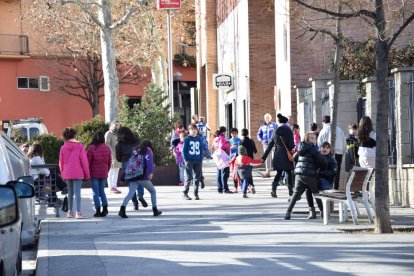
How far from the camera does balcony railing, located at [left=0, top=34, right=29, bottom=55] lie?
58.7m

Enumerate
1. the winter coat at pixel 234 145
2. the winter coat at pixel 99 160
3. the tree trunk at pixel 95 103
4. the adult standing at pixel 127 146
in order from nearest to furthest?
the winter coat at pixel 99 160 < the adult standing at pixel 127 146 < the winter coat at pixel 234 145 < the tree trunk at pixel 95 103

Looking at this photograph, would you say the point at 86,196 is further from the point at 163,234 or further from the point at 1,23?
the point at 1,23

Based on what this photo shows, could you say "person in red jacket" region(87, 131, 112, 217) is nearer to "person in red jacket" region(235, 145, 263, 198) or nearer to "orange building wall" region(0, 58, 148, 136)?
"person in red jacket" region(235, 145, 263, 198)

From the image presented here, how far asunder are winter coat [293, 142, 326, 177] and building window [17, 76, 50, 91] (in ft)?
142

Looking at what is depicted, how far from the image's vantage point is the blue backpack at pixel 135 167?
20797 millimetres

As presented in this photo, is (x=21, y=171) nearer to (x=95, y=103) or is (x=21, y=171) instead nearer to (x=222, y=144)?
(x=222, y=144)

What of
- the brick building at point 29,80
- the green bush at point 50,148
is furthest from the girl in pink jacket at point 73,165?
the brick building at point 29,80

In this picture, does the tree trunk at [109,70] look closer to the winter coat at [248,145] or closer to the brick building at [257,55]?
the brick building at [257,55]

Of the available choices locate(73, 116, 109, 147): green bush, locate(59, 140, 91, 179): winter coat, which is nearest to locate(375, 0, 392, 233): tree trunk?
locate(59, 140, 91, 179): winter coat

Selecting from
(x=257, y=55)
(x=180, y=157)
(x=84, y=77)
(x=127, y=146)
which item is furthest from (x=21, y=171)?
(x=84, y=77)

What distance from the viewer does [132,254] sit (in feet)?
48.2

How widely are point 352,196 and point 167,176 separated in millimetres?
13449

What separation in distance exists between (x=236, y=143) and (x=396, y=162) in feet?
23.0

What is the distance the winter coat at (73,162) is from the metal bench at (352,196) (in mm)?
4545
